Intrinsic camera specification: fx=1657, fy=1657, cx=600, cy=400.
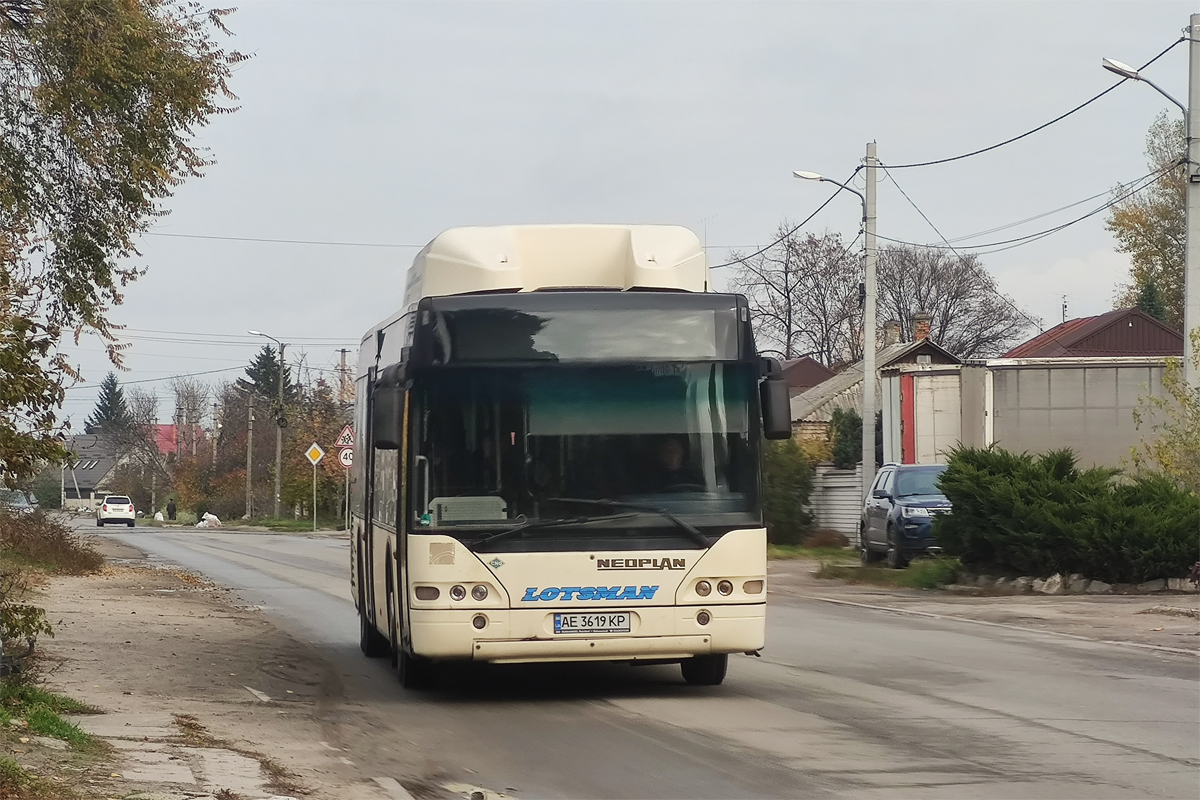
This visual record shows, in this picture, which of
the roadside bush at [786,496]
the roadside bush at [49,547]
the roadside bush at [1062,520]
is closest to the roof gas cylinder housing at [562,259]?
the roadside bush at [1062,520]

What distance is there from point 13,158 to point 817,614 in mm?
10766

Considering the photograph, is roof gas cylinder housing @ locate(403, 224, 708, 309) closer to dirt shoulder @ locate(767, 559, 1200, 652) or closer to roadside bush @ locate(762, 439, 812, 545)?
dirt shoulder @ locate(767, 559, 1200, 652)

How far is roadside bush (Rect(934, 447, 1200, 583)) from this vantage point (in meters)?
21.5

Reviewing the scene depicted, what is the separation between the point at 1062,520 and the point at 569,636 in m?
12.7

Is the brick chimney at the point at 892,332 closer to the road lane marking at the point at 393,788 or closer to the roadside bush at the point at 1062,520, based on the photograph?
the roadside bush at the point at 1062,520

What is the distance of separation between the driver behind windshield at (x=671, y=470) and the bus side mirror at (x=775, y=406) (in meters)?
0.58

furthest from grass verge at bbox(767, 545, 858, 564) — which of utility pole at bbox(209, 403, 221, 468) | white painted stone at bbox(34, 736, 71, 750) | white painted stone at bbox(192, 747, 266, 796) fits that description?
utility pole at bbox(209, 403, 221, 468)

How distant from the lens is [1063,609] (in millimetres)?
19828

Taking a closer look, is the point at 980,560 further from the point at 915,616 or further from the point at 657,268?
the point at 657,268

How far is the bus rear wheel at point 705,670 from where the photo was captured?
40.4 ft

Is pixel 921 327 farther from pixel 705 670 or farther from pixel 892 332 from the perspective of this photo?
pixel 705 670

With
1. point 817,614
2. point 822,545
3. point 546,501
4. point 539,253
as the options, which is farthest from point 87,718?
point 822,545

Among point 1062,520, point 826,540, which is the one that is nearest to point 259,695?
point 1062,520

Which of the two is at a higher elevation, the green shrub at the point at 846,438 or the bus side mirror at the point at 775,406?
the green shrub at the point at 846,438
